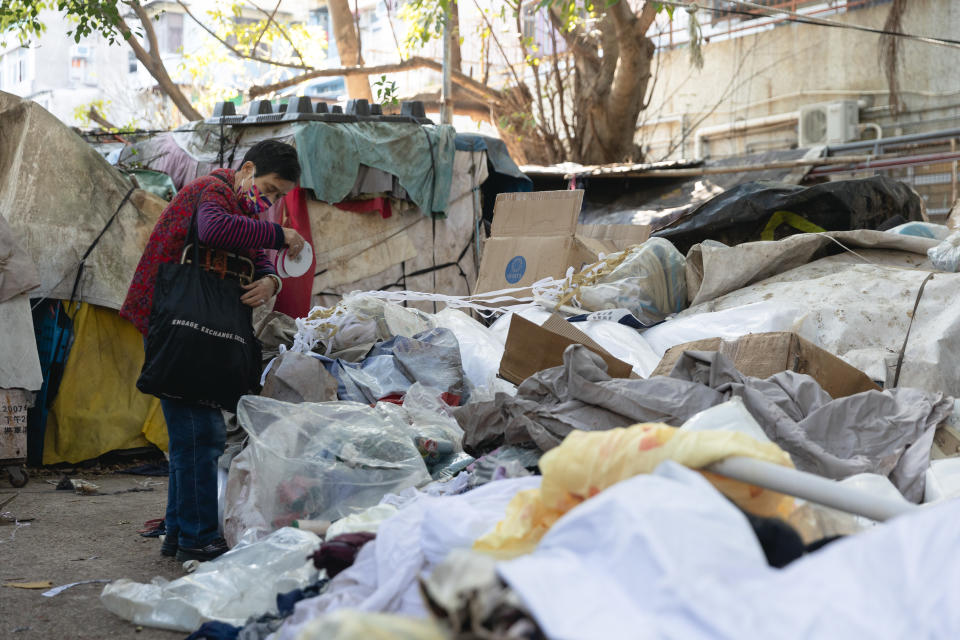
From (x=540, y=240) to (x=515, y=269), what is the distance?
0.23 m

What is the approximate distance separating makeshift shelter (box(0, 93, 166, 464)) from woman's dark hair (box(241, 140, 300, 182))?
8.41 ft

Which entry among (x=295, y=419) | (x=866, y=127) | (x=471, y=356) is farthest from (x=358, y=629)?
(x=866, y=127)

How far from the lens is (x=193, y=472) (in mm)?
3441

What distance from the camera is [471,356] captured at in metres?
4.57

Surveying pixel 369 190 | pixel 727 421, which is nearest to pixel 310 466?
pixel 727 421

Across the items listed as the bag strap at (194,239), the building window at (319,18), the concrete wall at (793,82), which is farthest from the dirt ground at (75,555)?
the building window at (319,18)

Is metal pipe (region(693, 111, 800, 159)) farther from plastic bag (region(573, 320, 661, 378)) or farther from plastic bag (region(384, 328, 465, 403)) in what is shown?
plastic bag (region(384, 328, 465, 403))

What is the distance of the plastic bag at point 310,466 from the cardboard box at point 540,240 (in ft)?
7.59

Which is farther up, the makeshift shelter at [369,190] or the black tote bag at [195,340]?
the makeshift shelter at [369,190]

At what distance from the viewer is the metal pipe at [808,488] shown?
1606 millimetres

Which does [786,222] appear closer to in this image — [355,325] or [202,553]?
[355,325]

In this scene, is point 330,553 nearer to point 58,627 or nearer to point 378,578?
point 378,578

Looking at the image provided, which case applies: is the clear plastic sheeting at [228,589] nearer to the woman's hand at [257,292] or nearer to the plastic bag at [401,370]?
the woman's hand at [257,292]

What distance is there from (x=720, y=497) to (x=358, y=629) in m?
0.59
